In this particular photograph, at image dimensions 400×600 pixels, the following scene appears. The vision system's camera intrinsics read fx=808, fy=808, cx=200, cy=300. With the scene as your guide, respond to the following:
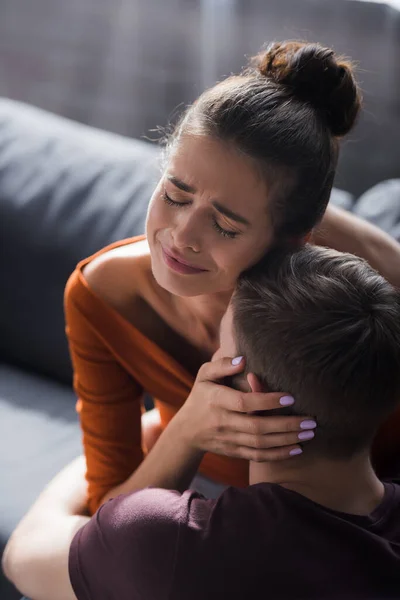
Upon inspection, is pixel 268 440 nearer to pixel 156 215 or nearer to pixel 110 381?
pixel 156 215

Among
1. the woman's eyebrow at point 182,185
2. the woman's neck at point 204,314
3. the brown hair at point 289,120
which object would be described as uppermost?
the brown hair at point 289,120

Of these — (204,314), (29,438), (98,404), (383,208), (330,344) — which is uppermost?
(330,344)

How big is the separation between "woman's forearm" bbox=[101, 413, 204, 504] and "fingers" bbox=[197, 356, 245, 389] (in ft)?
0.38

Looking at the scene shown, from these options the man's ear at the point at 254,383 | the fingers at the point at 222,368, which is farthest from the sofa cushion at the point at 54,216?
the man's ear at the point at 254,383

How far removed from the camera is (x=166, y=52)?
2273mm

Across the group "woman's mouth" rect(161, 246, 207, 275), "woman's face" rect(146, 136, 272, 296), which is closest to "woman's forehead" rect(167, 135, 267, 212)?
"woman's face" rect(146, 136, 272, 296)

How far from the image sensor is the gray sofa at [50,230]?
5.42ft

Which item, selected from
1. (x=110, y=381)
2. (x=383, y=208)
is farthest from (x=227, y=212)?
(x=383, y=208)

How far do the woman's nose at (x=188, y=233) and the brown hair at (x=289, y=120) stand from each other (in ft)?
0.33

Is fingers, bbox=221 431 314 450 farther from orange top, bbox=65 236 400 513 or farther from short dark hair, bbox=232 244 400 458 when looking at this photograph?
orange top, bbox=65 236 400 513

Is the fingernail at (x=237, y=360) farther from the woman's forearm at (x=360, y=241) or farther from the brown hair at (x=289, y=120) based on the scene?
the woman's forearm at (x=360, y=241)

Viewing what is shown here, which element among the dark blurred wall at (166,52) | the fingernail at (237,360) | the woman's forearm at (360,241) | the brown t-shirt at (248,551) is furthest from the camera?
the dark blurred wall at (166,52)

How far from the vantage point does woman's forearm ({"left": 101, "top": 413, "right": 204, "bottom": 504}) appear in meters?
1.12

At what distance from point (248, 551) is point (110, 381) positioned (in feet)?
1.79
